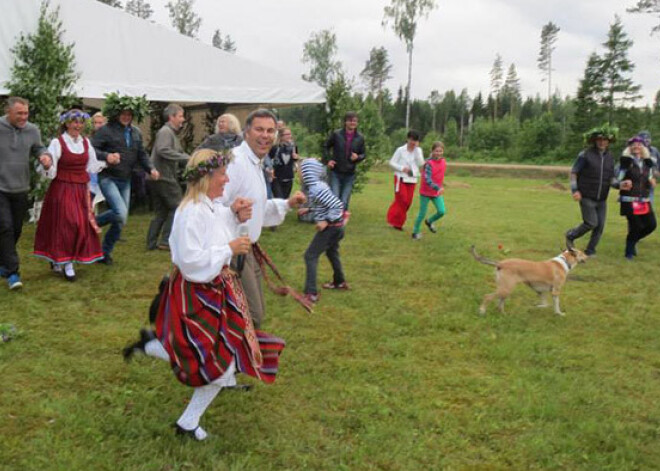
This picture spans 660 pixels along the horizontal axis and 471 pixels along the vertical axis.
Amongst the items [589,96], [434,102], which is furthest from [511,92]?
[589,96]

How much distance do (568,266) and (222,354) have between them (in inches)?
165

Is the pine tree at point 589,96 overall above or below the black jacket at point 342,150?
above

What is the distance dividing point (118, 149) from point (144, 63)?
4.16 meters

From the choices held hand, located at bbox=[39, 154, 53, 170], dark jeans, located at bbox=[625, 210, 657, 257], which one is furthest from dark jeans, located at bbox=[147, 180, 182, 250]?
dark jeans, located at bbox=[625, 210, 657, 257]

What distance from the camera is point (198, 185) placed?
305 centimetres

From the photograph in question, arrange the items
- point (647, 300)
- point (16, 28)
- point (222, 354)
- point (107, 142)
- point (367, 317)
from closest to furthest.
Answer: point (222, 354) < point (367, 317) < point (647, 300) < point (107, 142) < point (16, 28)

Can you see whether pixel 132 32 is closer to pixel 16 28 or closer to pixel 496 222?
pixel 16 28

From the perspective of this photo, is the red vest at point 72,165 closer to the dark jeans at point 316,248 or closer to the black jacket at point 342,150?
the dark jeans at point 316,248

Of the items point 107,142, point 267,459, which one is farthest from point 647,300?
point 107,142

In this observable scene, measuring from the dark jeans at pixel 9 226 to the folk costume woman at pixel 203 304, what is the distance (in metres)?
3.25

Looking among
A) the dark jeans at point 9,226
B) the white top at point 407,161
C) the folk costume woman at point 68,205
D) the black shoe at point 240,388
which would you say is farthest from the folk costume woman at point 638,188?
the dark jeans at point 9,226

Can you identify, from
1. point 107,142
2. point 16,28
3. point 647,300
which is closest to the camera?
point 647,300

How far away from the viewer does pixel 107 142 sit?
7008mm

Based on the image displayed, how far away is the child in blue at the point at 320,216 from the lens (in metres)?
5.71
